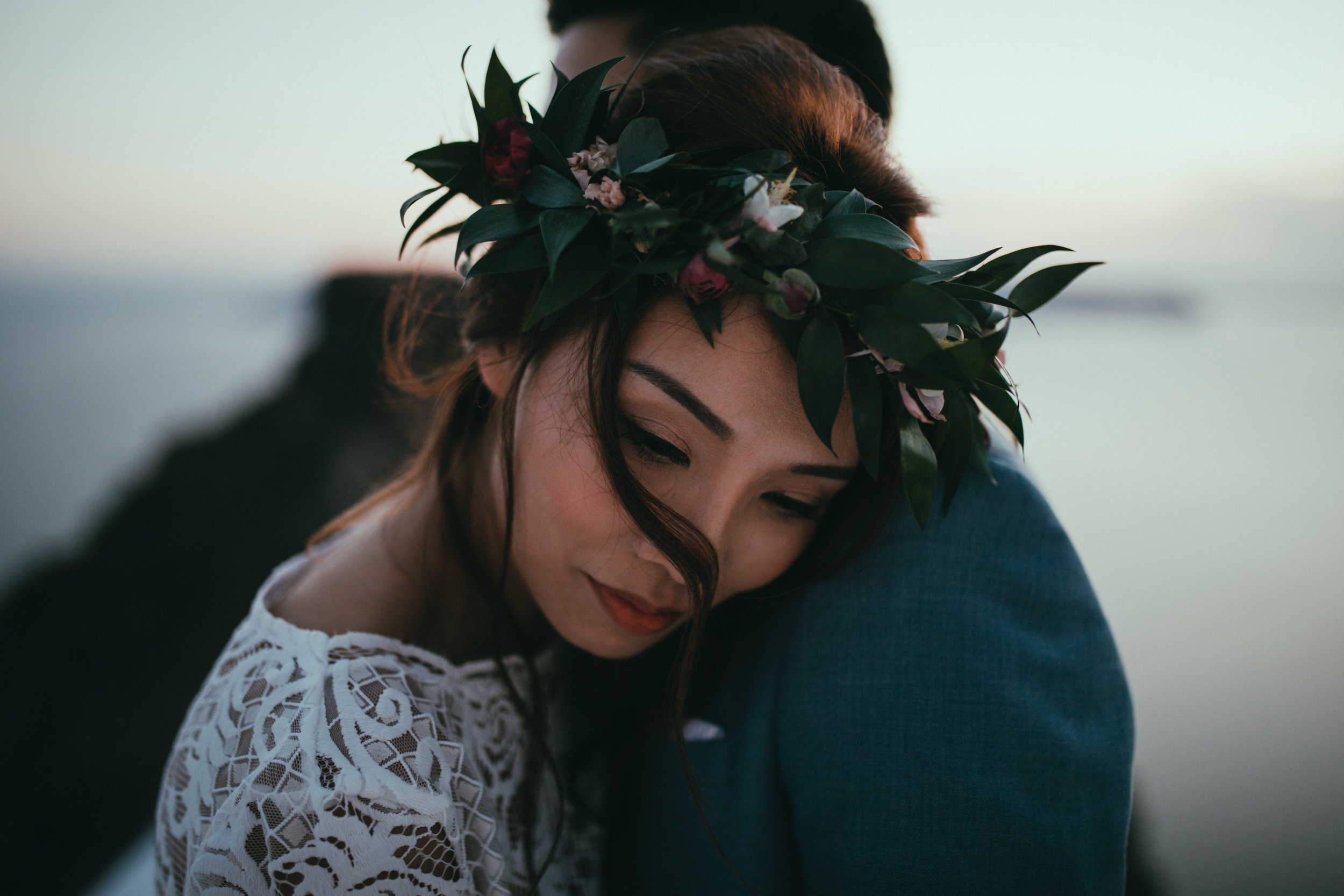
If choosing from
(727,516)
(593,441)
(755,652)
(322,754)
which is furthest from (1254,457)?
(322,754)

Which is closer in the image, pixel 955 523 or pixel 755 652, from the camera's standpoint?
pixel 955 523

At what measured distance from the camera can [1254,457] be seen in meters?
2.83

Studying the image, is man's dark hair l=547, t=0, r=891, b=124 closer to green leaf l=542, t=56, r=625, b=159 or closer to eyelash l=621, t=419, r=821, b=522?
green leaf l=542, t=56, r=625, b=159

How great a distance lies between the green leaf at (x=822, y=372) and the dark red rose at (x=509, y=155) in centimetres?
47

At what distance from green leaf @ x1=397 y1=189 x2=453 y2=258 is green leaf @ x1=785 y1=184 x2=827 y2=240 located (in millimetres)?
514

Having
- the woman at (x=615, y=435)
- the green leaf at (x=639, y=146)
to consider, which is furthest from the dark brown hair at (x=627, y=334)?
the green leaf at (x=639, y=146)

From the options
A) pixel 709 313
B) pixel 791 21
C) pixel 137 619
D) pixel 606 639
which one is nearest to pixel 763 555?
pixel 606 639

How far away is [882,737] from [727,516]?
425 mm

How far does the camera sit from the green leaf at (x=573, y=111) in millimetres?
922

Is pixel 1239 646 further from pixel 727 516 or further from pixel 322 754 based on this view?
pixel 322 754

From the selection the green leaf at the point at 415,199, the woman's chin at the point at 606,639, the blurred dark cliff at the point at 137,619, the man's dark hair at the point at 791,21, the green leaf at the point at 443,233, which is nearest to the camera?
the green leaf at the point at 415,199

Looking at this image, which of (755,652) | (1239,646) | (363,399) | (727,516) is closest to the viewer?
(727,516)

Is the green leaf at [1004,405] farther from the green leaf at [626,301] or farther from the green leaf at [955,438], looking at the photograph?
the green leaf at [626,301]

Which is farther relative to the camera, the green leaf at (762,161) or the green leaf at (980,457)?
the green leaf at (980,457)
